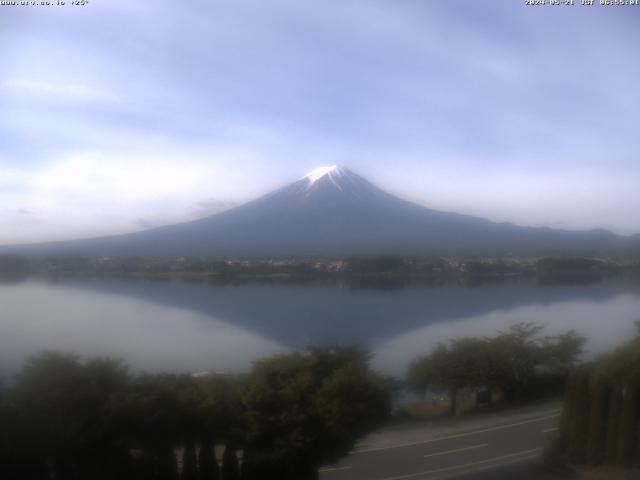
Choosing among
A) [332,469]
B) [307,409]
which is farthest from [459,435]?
[307,409]

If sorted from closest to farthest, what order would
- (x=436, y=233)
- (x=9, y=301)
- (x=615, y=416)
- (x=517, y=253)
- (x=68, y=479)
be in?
(x=68, y=479), (x=9, y=301), (x=615, y=416), (x=517, y=253), (x=436, y=233)

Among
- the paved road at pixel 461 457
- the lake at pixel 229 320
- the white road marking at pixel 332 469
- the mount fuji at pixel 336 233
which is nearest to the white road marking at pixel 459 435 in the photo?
the paved road at pixel 461 457

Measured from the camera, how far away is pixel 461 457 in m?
4.95

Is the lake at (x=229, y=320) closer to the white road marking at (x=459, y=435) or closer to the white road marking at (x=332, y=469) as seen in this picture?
the white road marking at (x=459, y=435)

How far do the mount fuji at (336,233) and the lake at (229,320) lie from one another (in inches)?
29.8

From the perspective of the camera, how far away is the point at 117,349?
4609 mm

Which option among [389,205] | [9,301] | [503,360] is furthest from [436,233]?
[9,301]

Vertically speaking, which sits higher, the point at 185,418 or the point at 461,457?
the point at 185,418

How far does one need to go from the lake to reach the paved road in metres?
0.69

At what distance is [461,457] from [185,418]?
2.27 meters

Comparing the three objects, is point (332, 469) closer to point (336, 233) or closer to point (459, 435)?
point (459, 435)

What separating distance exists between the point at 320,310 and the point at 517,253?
244 centimetres

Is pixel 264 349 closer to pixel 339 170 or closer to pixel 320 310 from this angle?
pixel 320 310

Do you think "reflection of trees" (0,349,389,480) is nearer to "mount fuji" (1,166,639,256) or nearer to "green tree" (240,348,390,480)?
"green tree" (240,348,390,480)
